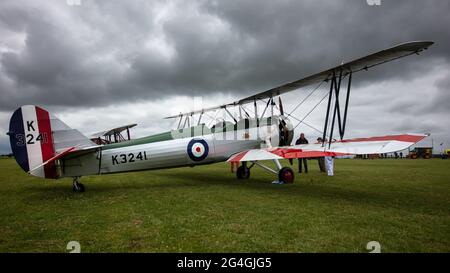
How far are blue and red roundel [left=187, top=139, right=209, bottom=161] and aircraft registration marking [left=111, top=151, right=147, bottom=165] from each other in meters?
1.44

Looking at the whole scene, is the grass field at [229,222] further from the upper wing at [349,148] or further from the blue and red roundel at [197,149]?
the blue and red roundel at [197,149]

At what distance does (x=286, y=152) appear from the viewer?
7.79 meters

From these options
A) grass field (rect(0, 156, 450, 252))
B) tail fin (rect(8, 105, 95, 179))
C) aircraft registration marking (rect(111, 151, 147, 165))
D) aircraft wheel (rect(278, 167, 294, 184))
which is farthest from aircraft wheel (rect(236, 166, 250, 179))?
tail fin (rect(8, 105, 95, 179))

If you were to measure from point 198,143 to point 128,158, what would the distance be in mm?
2219

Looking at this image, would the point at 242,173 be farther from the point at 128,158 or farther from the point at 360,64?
the point at 360,64

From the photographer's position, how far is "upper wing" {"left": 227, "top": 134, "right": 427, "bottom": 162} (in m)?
5.60

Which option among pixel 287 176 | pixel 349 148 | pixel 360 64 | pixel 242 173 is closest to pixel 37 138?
pixel 242 173

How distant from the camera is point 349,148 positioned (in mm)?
6512

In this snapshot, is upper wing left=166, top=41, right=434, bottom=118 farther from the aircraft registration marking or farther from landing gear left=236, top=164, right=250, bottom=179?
the aircraft registration marking

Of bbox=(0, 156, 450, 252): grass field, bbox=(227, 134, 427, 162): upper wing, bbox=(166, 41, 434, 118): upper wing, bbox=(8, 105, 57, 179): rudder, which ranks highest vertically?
bbox=(166, 41, 434, 118): upper wing
